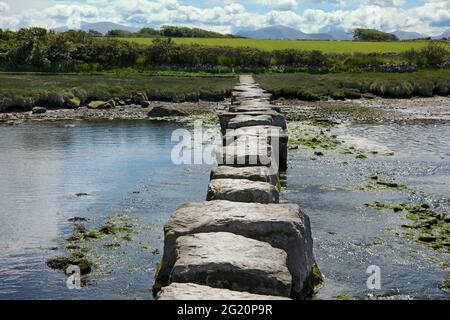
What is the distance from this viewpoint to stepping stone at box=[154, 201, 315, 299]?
363 inches

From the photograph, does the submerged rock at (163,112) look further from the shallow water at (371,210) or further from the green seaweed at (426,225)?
the green seaweed at (426,225)

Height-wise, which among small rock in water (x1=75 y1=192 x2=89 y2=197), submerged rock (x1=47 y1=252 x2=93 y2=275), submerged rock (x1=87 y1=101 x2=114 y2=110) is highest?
submerged rock (x1=87 y1=101 x2=114 y2=110)

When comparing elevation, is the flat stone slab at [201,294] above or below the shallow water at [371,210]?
above

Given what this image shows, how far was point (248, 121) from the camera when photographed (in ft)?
68.1

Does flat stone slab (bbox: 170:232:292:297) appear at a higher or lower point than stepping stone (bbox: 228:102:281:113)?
lower

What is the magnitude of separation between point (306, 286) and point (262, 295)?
2.94m

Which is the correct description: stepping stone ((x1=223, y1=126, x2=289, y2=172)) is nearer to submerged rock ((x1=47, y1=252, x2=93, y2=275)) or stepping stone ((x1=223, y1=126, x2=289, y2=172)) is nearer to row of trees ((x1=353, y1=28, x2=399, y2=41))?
submerged rock ((x1=47, y1=252, x2=93, y2=275))

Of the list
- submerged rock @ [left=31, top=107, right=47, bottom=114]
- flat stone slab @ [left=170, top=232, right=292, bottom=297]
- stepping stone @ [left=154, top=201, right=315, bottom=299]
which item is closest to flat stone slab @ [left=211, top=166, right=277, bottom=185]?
stepping stone @ [left=154, top=201, right=315, bottom=299]

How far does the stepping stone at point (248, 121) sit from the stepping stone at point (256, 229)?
1082 centimetres

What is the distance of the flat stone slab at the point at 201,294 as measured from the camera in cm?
683

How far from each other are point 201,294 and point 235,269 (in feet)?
2.66

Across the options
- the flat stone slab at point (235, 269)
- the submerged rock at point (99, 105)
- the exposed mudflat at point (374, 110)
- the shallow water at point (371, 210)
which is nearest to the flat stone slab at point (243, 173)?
the shallow water at point (371, 210)

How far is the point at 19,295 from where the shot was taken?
35.0 ft

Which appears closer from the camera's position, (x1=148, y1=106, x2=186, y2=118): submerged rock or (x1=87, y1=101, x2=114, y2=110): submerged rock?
(x1=148, y1=106, x2=186, y2=118): submerged rock
